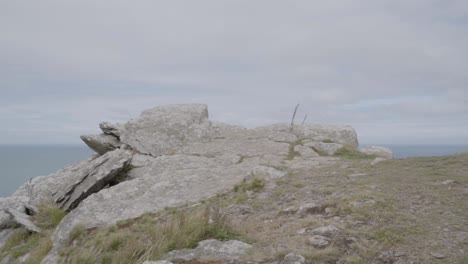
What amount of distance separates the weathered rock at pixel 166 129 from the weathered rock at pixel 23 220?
568cm

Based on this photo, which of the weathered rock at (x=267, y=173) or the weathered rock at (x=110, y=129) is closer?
the weathered rock at (x=267, y=173)

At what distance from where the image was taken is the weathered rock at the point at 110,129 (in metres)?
17.5

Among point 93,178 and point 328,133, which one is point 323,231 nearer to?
point 93,178

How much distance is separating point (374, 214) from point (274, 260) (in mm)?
2614

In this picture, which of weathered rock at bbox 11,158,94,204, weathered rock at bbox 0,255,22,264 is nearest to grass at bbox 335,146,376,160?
weathered rock at bbox 11,158,94,204

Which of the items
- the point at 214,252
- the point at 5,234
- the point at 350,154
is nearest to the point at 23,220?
the point at 5,234

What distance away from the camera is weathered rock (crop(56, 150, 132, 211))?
471 inches

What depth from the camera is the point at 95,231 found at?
9.35 m

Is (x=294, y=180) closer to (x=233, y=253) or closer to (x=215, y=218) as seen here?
(x=215, y=218)

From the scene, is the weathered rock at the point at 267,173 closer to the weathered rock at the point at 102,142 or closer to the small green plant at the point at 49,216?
the small green plant at the point at 49,216

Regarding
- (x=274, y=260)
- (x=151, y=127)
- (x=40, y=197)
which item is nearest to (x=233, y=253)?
(x=274, y=260)

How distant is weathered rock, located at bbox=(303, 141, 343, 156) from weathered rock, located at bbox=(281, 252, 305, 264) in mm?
11013

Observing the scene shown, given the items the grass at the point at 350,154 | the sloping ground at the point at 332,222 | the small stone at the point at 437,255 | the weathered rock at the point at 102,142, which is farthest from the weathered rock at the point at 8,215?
the grass at the point at 350,154

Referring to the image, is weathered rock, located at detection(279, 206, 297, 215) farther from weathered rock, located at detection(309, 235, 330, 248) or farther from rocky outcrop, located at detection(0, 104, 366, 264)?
weathered rock, located at detection(309, 235, 330, 248)
